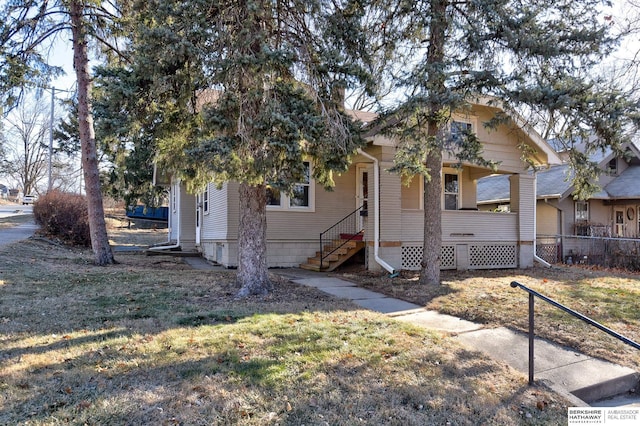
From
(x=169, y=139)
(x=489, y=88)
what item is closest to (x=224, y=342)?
(x=169, y=139)

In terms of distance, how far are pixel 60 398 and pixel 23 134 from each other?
53.5 meters

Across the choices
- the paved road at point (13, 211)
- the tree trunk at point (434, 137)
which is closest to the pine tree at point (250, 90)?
the tree trunk at point (434, 137)

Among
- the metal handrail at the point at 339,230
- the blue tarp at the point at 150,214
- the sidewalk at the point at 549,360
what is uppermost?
the blue tarp at the point at 150,214

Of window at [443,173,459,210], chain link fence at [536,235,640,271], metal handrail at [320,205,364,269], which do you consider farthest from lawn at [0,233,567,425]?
chain link fence at [536,235,640,271]

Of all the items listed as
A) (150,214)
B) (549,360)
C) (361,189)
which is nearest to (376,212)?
(361,189)

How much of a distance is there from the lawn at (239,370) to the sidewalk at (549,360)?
335mm

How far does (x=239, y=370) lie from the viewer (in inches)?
150

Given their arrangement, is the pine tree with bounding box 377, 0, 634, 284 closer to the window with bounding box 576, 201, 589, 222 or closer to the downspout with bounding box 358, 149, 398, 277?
the downspout with bounding box 358, 149, 398, 277

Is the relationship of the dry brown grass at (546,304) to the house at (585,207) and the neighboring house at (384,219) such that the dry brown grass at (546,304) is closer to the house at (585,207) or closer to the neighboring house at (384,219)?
the neighboring house at (384,219)

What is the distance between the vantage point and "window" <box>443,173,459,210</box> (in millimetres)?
14328

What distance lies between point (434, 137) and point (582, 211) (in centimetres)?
1584

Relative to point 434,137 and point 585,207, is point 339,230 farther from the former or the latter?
point 585,207

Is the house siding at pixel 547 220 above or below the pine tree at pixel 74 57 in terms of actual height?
below

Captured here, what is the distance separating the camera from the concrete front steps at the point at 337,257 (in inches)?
455
